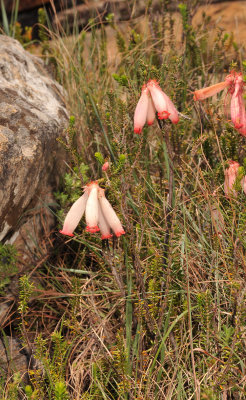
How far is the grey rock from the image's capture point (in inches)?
103

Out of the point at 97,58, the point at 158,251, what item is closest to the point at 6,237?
the point at 158,251

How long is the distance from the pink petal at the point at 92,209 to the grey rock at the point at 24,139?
61 cm

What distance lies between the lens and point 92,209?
2123mm

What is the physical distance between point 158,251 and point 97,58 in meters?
2.21

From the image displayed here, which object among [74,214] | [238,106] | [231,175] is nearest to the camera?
[74,214]

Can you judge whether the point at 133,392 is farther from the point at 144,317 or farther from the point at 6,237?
the point at 6,237

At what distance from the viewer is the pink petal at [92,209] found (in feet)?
6.88

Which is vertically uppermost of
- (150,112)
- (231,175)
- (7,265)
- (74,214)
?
(150,112)

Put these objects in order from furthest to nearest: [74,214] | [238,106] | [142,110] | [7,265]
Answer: [7,265] < [238,106] < [142,110] < [74,214]

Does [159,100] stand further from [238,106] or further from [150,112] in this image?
[238,106]

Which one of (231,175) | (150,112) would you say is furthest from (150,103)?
(231,175)

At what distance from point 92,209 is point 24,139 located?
2.78 feet

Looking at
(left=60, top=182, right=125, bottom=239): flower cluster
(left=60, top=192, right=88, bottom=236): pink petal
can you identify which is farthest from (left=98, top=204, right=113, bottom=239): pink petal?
(left=60, top=192, right=88, bottom=236): pink petal

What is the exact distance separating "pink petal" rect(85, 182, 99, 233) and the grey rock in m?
0.61
